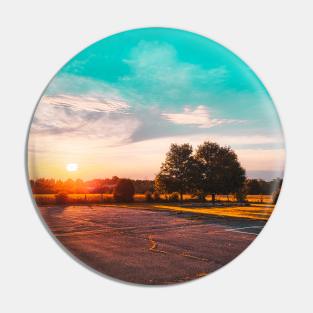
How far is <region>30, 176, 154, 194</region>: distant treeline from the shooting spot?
3.80m

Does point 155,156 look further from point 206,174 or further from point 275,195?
point 275,195

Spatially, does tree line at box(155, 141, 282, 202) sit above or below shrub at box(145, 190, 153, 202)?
above

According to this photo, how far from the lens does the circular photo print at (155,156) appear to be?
12.6ft

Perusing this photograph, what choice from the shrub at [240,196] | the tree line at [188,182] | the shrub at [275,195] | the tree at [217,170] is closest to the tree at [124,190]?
the tree line at [188,182]

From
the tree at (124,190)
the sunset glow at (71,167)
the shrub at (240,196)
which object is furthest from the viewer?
the shrub at (240,196)

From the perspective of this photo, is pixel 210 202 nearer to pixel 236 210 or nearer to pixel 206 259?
pixel 236 210

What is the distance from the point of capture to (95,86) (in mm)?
3869

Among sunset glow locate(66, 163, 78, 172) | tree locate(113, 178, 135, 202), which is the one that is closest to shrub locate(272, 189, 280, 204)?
tree locate(113, 178, 135, 202)

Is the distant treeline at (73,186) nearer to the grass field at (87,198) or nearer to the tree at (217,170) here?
the grass field at (87,198)

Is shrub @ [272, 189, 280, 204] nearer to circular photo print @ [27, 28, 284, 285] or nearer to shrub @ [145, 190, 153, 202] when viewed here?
circular photo print @ [27, 28, 284, 285]

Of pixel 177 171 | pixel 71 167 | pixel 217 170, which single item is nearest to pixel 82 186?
pixel 71 167

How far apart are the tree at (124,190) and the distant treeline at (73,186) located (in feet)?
0.19

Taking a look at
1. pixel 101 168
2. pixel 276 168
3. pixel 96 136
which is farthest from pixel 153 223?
pixel 276 168

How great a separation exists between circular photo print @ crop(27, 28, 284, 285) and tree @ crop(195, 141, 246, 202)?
12mm
